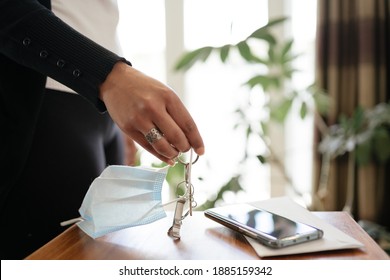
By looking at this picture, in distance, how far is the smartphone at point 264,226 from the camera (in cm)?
40

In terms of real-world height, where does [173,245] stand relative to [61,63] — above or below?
below

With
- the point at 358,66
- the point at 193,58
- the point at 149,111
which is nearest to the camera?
the point at 149,111

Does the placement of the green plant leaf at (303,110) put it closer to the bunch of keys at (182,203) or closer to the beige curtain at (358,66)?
the beige curtain at (358,66)

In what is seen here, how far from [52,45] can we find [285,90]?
144 centimetres

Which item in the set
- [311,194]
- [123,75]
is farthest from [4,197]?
[311,194]

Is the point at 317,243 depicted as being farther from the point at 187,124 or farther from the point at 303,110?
the point at 303,110

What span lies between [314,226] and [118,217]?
24 centimetres

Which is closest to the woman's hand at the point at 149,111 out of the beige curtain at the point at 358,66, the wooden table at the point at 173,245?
the wooden table at the point at 173,245

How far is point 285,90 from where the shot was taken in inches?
68.6

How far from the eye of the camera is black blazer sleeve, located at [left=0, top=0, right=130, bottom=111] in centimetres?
42

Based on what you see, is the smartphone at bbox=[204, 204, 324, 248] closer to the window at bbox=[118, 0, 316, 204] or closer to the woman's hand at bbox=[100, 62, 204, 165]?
the woman's hand at bbox=[100, 62, 204, 165]

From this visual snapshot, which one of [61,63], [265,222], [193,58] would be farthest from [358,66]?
[61,63]
